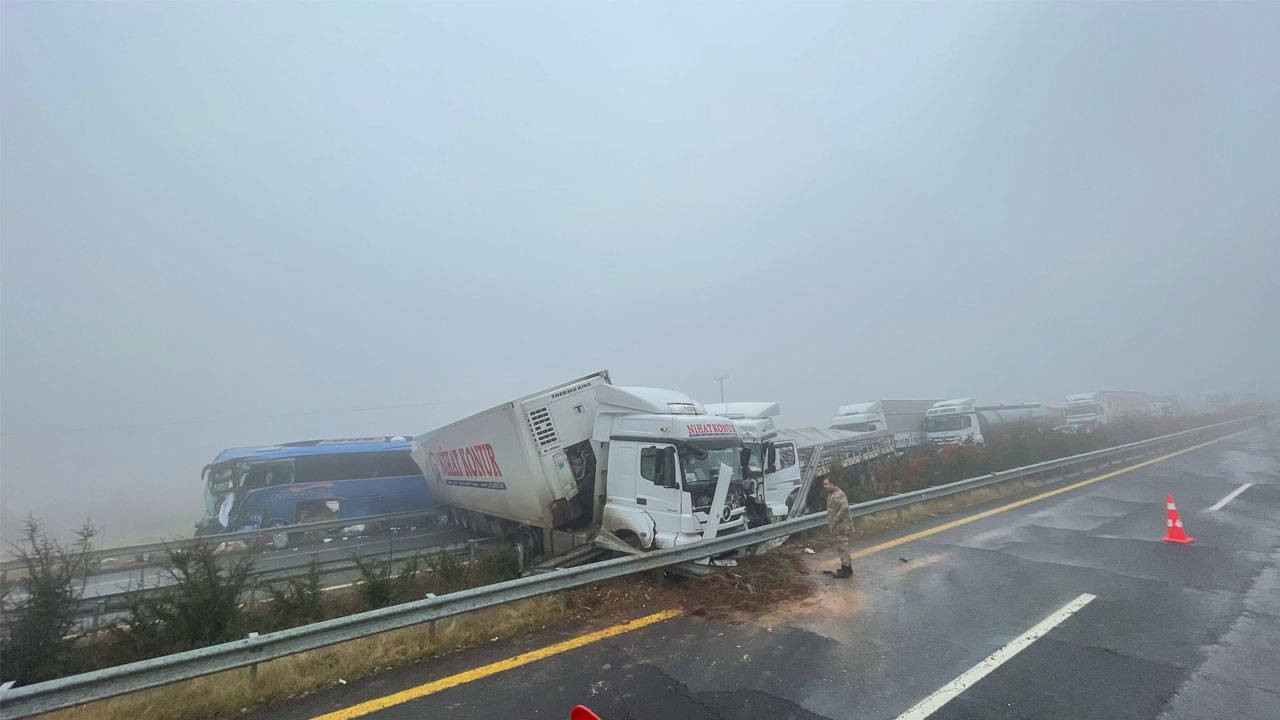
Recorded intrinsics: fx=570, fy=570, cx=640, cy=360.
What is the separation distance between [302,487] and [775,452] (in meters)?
14.0

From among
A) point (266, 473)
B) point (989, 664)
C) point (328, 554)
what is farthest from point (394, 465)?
point (989, 664)

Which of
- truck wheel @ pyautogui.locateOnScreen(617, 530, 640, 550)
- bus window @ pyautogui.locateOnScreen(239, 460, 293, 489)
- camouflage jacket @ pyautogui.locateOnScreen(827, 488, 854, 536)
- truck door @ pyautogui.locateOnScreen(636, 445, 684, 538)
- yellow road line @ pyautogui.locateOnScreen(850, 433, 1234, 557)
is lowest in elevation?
yellow road line @ pyautogui.locateOnScreen(850, 433, 1234, 557)

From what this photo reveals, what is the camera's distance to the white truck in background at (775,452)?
11422mm

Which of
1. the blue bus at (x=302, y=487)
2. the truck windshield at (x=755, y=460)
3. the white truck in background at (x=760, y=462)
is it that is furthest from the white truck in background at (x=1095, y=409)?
the blue bus at (x=302, y=487)

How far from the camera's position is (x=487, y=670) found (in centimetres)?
502

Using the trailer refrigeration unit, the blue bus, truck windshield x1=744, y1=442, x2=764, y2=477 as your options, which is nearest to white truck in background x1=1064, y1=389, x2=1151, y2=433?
truck windshield x1=744, y1=442, x2=764, y2=477

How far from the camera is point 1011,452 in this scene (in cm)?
1914

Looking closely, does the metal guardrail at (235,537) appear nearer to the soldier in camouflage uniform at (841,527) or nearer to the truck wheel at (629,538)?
the truck wheel at (629,538)

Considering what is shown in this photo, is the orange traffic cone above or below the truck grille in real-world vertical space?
below

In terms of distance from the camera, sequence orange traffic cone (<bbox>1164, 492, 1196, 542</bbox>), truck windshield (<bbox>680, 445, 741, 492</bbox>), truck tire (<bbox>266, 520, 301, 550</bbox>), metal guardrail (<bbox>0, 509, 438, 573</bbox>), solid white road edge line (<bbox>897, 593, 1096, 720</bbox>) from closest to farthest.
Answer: solid white road edge line (<bbox>897, 593, 1096, 720</bbox>), truck windshield (<bbox>680, 445, 741, 492</bbox>), orange traffic cone (<bbox>1164, 492, 1196, 542</bbox>), metal guardrail (<bbox>0, 509, 438, 573</bbox>), truck tire (<bbox>266, 520, 301, 550</bbox>)

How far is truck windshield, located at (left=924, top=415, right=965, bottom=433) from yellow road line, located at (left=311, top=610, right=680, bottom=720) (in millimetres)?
26578

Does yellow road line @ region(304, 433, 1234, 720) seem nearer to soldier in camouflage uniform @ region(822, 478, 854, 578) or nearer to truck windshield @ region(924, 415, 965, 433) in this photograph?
soldier in camouflage uniform @ region(822, 478, 854, 578)

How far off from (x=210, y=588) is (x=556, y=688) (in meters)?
4.14

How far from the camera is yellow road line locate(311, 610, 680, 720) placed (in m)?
4.36
